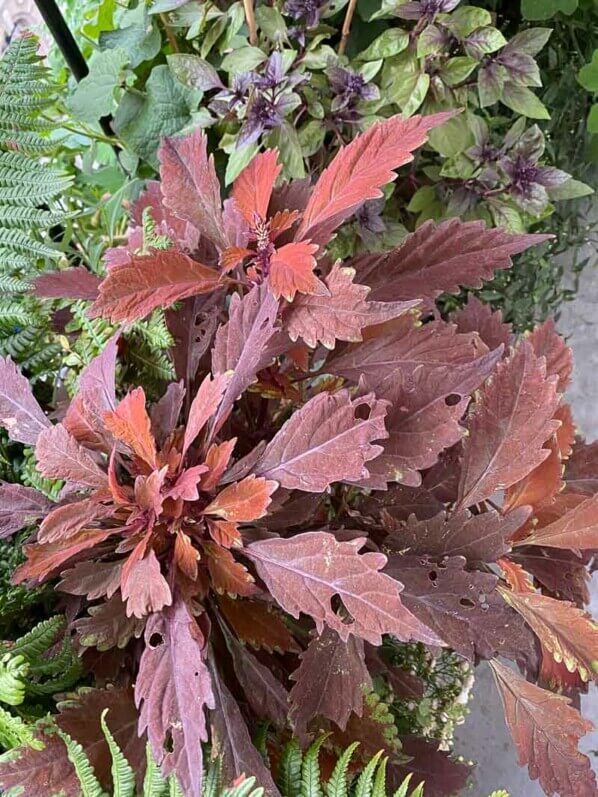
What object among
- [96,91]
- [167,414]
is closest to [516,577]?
[167,414]

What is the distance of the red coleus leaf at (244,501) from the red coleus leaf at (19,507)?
129 millimetres

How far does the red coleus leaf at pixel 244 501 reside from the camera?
385 mm

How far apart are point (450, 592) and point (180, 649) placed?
0.55 ft

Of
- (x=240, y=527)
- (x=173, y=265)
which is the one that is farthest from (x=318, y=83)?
(x=240, y=527)

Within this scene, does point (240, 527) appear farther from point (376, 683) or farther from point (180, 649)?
point (376, 683)

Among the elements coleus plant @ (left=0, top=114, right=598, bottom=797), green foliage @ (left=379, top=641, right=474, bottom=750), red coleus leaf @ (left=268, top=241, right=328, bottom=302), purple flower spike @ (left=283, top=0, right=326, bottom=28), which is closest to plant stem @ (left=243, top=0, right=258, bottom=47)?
purple flower spike @ (left=283, top=0, right=326, bottom=28)

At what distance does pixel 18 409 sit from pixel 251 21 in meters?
0.48

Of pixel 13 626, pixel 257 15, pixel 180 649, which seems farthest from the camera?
pixel 257 15

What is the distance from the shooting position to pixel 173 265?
1.48 ft

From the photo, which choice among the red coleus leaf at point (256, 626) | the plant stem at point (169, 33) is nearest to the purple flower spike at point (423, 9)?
the plant stem at point (169, 33)

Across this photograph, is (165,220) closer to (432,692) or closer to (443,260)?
(443,260)

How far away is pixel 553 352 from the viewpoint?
1.79ft

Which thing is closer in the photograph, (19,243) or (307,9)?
(19,243)

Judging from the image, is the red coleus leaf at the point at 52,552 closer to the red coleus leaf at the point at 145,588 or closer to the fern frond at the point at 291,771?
the red coleus leaf at the point at 145,588
